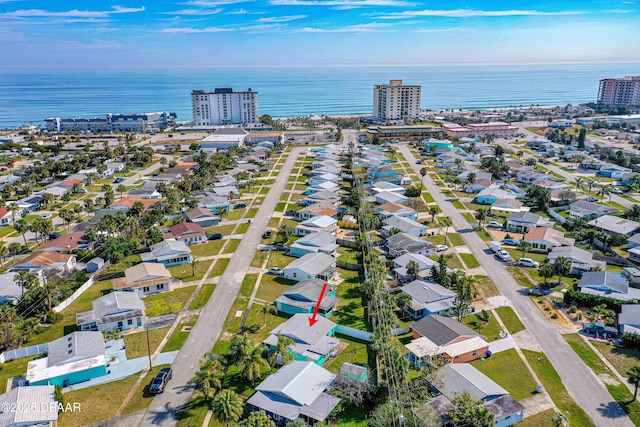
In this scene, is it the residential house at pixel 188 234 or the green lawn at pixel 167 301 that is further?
the residential house at pixel 188 234

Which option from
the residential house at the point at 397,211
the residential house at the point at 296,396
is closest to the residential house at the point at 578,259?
the residential house at the point at 397,211

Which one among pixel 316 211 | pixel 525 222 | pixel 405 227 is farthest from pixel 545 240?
pixel 316 211

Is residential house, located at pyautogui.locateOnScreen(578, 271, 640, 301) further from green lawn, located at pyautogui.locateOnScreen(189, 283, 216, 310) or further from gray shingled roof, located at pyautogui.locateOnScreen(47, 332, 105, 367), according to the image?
gray shingled roof, located at pyautogui.locateOnScreen(47, 332, 105, 367)

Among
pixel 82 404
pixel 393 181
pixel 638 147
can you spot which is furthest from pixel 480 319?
pixel 638 147

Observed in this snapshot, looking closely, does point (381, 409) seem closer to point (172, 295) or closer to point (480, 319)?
point (480, 319)

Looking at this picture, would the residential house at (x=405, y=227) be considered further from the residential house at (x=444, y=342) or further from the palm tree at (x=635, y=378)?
the palm tree at (x=635, y=378)

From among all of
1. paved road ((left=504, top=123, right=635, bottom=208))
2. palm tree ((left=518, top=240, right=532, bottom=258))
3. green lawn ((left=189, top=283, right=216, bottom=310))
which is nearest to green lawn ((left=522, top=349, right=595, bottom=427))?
palm tree ((left=518, top=240, right=532, bottom=258))
